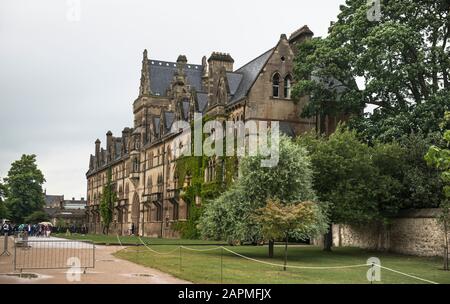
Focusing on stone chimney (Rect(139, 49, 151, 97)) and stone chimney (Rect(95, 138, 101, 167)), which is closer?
stone chimney (Rect(139, 49, 151, 97))

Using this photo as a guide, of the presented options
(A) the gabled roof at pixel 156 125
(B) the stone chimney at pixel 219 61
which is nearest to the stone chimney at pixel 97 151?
(A) the gabled roof at pixel 156 125

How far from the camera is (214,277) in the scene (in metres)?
20.5

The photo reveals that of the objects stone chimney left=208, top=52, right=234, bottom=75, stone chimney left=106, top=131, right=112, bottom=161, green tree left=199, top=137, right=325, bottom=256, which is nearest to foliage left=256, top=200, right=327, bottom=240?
green tree left=199, top=137, right=325, bottom=256

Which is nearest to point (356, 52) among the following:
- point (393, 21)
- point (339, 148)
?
point (393, 21)

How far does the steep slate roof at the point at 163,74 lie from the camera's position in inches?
3322

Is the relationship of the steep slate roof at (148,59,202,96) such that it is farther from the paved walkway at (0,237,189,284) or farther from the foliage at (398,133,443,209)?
the paved walkway at (0,237,189,284)

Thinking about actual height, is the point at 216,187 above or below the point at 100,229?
above

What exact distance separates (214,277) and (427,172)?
20641 mm

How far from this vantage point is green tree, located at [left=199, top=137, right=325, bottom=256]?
32.7 m

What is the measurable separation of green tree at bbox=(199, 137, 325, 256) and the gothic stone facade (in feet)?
48.2

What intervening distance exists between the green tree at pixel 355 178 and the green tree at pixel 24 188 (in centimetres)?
7675

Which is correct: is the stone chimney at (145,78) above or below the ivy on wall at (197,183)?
above

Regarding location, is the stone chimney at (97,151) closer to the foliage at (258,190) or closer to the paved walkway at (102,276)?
the foliage at (258,190)

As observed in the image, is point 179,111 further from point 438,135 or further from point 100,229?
point 100,229
